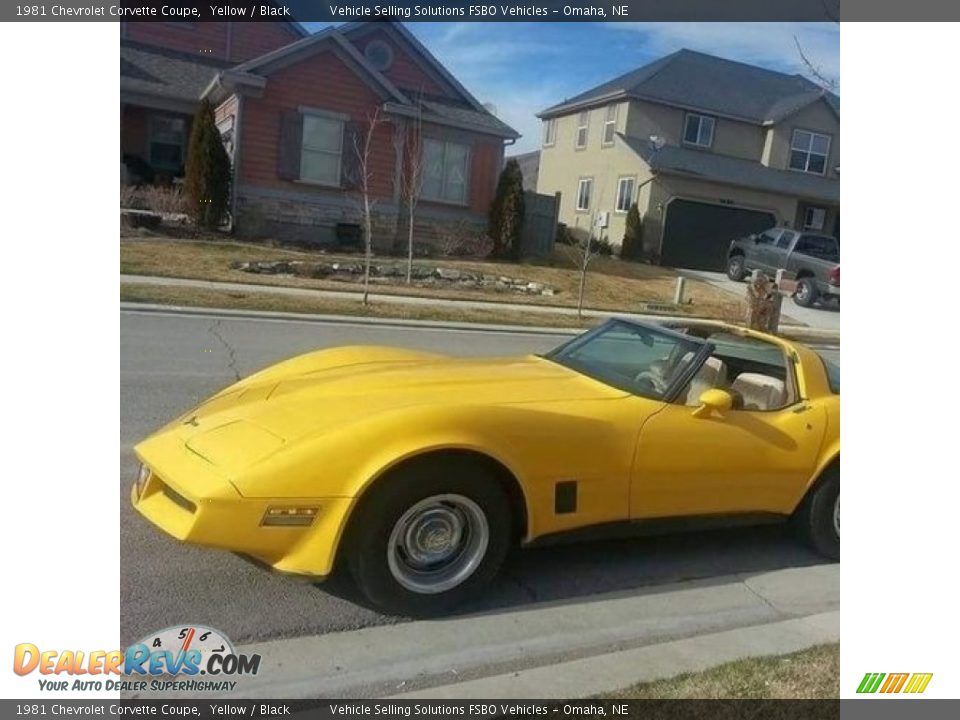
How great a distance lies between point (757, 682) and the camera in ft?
8.87

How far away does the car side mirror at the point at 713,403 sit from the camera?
360 centimetres

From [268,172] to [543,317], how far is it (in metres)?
7.69

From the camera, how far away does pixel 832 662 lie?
288 cm

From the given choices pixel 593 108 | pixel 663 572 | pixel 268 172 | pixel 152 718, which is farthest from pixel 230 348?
pixel 268 172

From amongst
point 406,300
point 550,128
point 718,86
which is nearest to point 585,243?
point 406,300

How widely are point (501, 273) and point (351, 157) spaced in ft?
14.8

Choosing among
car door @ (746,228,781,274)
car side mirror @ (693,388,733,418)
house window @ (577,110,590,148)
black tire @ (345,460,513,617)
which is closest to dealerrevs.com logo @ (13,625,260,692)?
black tire @ (345,460,513,617)

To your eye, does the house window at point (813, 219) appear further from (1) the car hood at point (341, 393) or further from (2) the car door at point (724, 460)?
(1) the car hood at point (341, 393)

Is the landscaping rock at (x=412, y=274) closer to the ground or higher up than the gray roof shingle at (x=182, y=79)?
closer to the ground

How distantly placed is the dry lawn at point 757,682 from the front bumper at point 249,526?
1.07 meters

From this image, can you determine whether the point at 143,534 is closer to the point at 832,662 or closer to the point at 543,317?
the point at 832,662

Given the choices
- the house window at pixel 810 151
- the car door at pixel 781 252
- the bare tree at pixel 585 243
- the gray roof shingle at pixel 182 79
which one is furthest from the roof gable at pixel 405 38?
the bare tree at pixel 585 243

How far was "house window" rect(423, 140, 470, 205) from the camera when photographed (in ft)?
61.4
